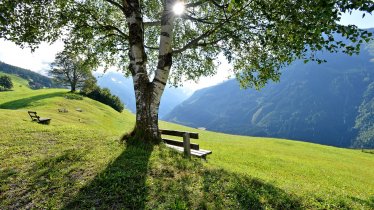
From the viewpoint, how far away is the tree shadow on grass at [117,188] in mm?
10070

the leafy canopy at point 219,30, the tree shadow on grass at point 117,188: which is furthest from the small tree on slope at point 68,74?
the tree shadow on grass at point 117,188

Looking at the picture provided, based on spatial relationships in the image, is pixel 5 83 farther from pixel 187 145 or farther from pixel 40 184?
pixel 40 184

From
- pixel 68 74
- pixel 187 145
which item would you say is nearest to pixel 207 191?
pixel 187 145

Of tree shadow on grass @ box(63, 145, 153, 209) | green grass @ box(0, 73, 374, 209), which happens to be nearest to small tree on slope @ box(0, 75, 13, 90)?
green grass @ box(0, 73, 374, 209)

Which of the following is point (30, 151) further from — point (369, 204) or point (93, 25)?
point (369, 204)

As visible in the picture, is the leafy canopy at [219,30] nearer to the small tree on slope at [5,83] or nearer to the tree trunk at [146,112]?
the tree trunk at [146,112]

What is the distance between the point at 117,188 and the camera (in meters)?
11.1

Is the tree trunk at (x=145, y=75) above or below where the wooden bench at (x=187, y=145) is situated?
above

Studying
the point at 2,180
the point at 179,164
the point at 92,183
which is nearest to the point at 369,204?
the point at 179,164

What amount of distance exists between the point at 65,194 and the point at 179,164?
5.32 meters

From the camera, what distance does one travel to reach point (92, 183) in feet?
37.8

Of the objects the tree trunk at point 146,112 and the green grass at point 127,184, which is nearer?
the green grass at point 127,184

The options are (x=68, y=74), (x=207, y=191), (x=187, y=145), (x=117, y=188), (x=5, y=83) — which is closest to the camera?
(x=117, y=188)

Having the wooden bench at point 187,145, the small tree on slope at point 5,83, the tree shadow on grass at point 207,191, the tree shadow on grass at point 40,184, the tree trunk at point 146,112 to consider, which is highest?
the small tree on slope at point 5,83
